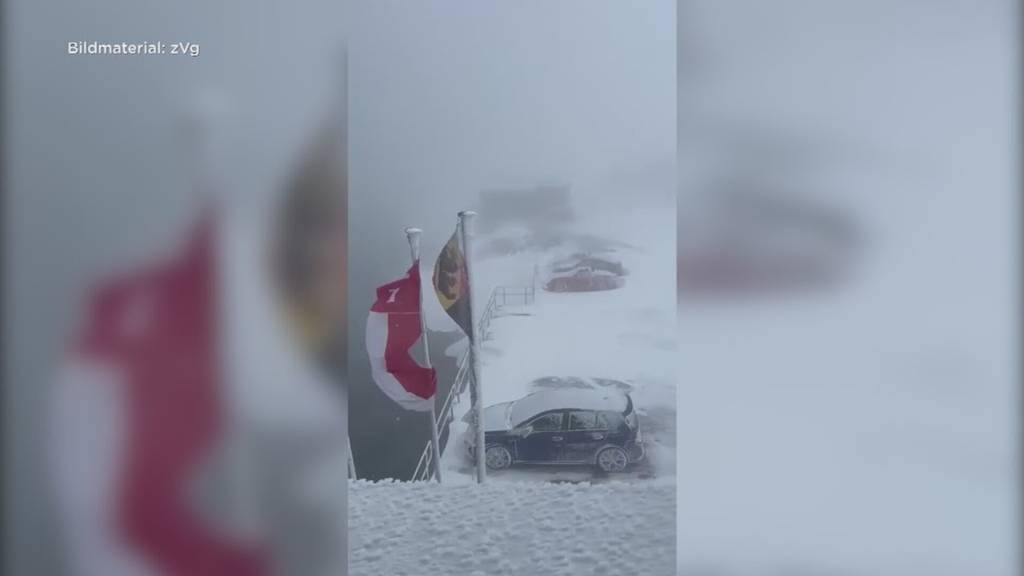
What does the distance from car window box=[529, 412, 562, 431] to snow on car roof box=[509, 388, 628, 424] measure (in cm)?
2

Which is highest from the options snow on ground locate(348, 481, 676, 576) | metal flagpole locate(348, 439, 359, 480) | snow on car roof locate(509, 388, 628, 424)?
snow on car roof locate(509, 388, 628, 424)

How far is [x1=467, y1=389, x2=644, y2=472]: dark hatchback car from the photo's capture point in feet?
7.06

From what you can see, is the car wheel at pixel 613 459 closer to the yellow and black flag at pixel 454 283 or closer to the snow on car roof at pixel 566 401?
the snow on car roof at pixel 566 401

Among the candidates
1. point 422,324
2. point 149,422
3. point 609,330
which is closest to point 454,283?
point 422,324

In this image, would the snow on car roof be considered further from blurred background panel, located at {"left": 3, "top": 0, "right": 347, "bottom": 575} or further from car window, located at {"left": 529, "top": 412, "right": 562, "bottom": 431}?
blurred background panel, located at {"left": 3, "top": 0, "right": 347, "bottom": 575}

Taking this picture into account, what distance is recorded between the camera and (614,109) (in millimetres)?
2150

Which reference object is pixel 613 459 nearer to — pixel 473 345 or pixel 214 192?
pixel 473 345

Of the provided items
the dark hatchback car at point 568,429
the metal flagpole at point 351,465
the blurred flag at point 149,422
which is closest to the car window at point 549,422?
the dark hatchback car at point 568,429

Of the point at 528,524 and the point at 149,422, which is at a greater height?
the point at 149,422

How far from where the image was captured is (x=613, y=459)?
7.09ft

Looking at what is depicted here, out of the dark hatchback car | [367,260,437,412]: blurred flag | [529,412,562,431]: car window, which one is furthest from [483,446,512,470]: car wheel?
[367,260,437,412]: blurred flag

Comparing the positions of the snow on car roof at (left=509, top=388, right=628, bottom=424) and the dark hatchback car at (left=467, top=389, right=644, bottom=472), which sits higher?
the snow on car roof at (left=509, top=388, right=628, bottom=424)

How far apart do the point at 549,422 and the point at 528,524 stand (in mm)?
304

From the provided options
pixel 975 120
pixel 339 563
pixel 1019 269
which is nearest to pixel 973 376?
pixel 1019 269
